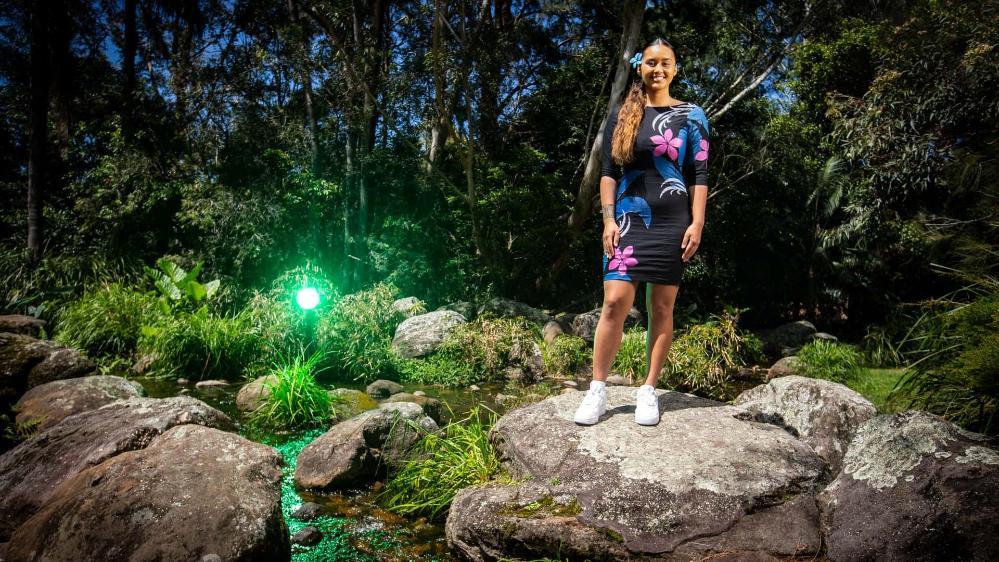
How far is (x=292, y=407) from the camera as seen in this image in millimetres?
5086

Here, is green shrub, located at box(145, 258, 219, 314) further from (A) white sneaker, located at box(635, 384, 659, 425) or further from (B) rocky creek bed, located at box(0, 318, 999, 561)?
(A) white sneaker, located at box(635, 384, 659, 425)

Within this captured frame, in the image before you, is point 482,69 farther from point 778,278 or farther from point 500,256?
point 778,278

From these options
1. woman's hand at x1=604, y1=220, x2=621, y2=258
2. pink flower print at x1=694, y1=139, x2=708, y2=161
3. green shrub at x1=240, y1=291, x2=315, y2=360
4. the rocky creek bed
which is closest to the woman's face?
pink flower print at x1=694, y1=139, x2=708, y2=161

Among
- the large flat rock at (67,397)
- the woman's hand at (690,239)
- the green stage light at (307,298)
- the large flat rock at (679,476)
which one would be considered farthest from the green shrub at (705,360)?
the large flat rock at (67,397)

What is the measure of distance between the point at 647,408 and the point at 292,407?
335cm

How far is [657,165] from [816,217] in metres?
11.3

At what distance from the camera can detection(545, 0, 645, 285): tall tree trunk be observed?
389 inches

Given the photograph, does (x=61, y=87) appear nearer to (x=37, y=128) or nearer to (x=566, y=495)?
(x=37, y=128)

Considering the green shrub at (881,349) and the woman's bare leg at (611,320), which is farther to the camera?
the green shrub at (881,349)

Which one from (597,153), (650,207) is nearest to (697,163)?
(650,207)

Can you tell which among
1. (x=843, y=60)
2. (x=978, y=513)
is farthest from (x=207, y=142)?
(x=978, y=513)

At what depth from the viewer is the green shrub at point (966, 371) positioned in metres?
2.68

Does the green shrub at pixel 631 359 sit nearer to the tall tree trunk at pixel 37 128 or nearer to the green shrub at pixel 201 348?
the green shrub at pixel 201 348

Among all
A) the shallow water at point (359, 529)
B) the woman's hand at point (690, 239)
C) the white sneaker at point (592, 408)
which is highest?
the woman's hand at point (690, 239)
